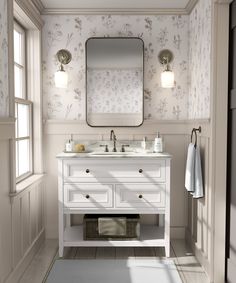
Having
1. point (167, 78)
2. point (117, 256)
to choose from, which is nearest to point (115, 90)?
point (167, 78)

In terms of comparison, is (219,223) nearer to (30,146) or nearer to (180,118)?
(180,118)

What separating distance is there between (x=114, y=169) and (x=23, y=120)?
3.31ft

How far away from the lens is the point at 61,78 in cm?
386

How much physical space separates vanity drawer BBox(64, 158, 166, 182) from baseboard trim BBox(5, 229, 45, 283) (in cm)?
69

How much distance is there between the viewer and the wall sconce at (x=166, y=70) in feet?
12.7

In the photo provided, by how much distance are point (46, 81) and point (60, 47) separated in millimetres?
381

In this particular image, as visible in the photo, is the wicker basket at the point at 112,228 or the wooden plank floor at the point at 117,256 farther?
the wicker basket at the point at 112,228

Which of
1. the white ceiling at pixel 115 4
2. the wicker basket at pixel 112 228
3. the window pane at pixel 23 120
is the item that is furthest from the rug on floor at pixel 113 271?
the white ceiling at pixel 115 4

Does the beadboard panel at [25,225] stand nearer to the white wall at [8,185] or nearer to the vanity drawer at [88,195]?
the white wall at [8,185]

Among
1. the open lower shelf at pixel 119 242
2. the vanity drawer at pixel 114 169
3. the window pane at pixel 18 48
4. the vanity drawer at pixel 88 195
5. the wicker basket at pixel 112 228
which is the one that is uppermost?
the window pane at pixel 18 48

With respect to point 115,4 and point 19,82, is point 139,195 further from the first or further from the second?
point 115,4

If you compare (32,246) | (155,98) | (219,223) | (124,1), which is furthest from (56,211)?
(124,1)

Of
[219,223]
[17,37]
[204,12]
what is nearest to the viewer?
[219,223]

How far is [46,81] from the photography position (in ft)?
13.1
